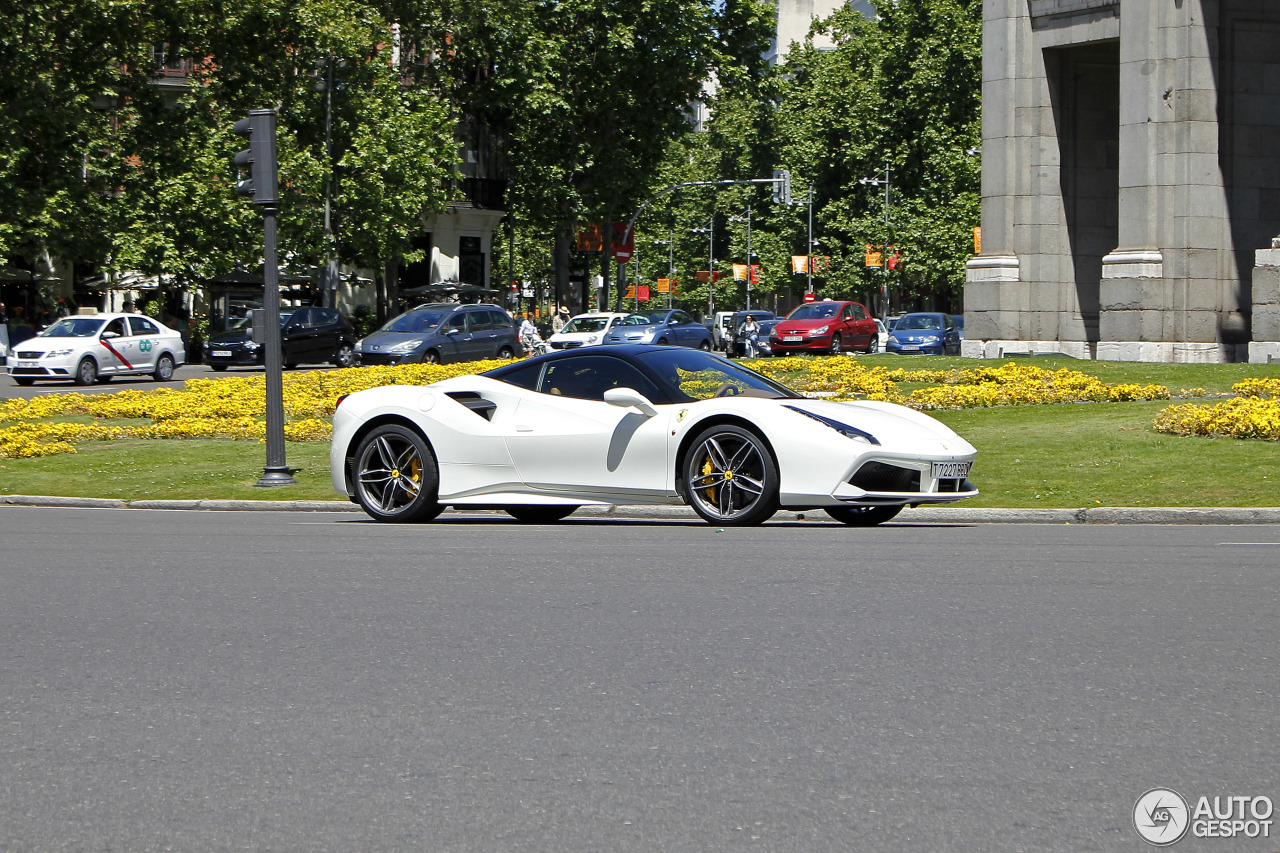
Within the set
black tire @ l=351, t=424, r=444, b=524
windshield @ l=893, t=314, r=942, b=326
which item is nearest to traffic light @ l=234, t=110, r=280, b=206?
black tire @ l=351, t=424, r=444, b=524

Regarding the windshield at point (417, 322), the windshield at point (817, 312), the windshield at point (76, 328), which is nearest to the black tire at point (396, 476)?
the windshield at point (417, 322)

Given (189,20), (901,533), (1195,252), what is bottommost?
(901,533)

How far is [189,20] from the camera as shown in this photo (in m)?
49.6

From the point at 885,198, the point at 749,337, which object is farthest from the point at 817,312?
the point at 885,198

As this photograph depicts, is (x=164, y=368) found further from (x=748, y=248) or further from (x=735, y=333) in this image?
(x=748, y=248)

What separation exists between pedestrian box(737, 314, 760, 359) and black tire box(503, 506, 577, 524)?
40867 mm

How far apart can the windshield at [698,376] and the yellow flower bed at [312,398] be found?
27.4 ft

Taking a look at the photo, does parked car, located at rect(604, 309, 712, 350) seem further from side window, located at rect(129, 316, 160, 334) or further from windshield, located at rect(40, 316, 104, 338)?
windshield, located at rect(40, 316, 104, 338)

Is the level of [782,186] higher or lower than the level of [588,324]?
higher

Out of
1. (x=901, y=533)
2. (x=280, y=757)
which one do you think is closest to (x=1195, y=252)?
(x=901, y=533)

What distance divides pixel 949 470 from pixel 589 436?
8.25 feet

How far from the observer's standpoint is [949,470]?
10750mm

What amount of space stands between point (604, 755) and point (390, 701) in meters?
1.05

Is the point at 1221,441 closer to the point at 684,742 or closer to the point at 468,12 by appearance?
the point at 684,742
